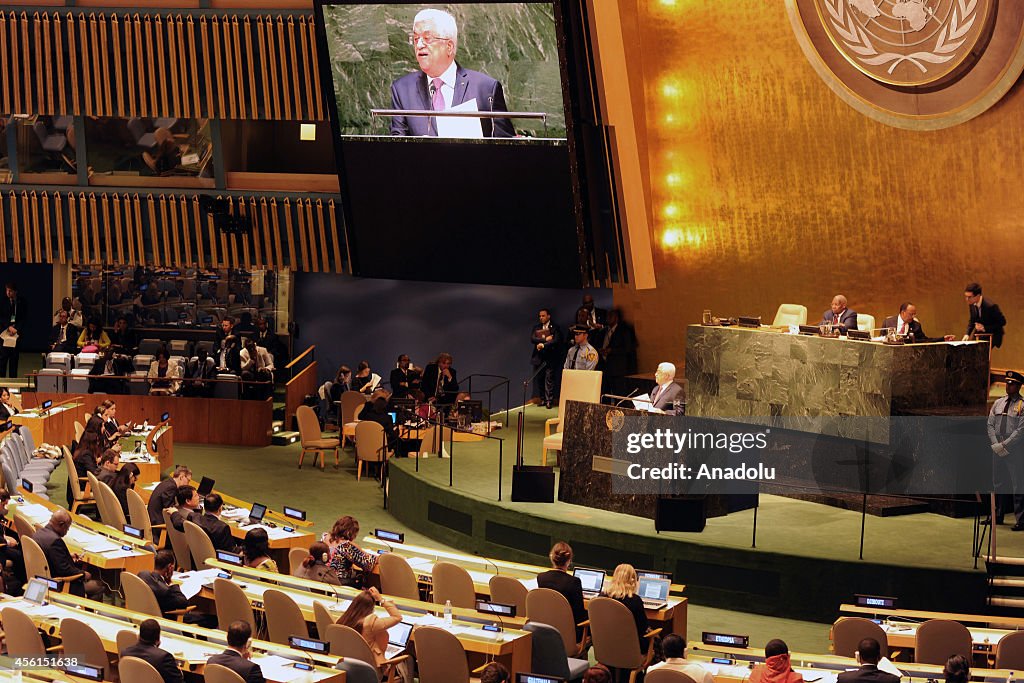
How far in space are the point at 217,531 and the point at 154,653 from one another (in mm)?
3585

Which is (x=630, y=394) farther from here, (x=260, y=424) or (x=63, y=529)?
(x=63, y=529)

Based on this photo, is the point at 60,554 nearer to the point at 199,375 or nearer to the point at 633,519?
the point at 633,519

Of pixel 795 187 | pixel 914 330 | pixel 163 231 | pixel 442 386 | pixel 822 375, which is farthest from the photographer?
pixel 163 231

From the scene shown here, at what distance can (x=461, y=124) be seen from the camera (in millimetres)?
16375

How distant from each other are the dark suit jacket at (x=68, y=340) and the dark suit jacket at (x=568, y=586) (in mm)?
12716

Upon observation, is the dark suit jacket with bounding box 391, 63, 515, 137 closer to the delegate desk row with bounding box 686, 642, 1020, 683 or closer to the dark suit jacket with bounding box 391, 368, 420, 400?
the dark suit jacket with bounding box 391, 368, 420, 400

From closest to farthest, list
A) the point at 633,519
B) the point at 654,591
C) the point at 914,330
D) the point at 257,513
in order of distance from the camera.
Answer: the point at 654,591
the point at 257,513
the point at 633,519
the point at 914,330

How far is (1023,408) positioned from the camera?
38.7 feet

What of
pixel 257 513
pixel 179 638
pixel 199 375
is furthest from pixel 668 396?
pixel 199 375

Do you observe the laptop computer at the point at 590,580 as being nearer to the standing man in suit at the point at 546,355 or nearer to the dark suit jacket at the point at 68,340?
the standing man in suit at the point at 546,355

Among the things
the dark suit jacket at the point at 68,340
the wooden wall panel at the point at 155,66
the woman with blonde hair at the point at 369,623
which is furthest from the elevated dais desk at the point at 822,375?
the dark suit jacket at the point at 68,340

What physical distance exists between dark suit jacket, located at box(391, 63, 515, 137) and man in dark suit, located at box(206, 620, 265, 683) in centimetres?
965

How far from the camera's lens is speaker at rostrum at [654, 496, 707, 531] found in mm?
12055

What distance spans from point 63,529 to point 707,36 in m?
8.89
